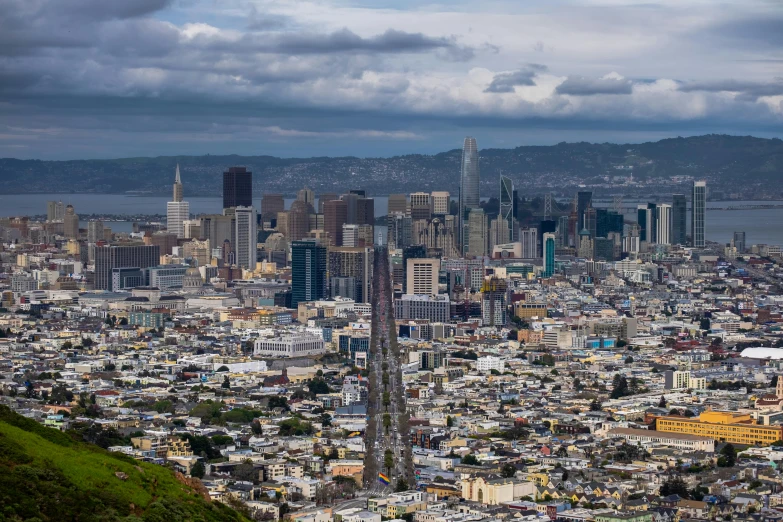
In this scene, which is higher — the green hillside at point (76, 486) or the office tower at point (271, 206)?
the green hillside at point (76, 486)

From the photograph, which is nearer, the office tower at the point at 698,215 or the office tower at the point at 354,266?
the office tower at the point at 354,266

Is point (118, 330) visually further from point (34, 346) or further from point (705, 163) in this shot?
point (705, 163)

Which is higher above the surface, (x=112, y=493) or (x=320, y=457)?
(x=112, y=493)

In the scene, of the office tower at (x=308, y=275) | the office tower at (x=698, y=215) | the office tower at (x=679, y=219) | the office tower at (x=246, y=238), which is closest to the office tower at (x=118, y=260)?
the office tower at (x=246, y=238)

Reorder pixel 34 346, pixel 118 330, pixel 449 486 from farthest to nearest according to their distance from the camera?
pixel 118 330 → pixel 34 346 → pixel 449 486

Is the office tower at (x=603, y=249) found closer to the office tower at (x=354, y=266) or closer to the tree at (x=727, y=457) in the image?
the office tower at (x=354, y=266)

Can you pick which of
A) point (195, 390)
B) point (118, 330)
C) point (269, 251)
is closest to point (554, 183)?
point (269, 251)

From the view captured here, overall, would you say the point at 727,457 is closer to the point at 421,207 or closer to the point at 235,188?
the point at 421,207

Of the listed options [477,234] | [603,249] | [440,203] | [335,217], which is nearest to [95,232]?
[335,217]
